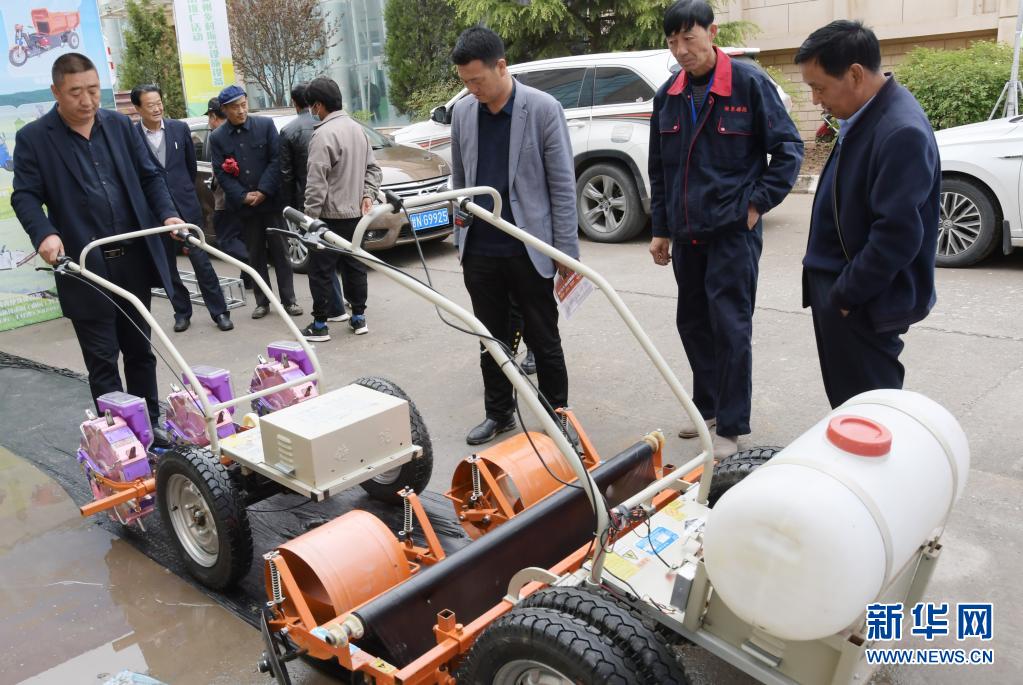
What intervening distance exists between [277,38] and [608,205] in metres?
12.7

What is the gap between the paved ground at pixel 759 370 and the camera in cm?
327

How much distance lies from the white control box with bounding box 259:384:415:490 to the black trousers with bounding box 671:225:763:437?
1572 millimetres

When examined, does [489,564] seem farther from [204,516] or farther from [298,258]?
[298,258]

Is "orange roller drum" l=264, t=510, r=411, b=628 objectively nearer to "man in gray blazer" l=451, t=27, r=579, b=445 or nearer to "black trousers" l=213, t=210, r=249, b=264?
"man in gray blazer" l=451, t=27, r=579, b=445

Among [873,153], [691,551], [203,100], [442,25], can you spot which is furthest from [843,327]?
[442,25]

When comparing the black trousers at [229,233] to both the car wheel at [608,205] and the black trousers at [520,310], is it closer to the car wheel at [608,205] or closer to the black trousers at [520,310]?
the car wheel at [608,205]

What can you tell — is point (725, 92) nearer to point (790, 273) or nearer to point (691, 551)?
point (691, 551)

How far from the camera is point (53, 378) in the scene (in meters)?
6.44

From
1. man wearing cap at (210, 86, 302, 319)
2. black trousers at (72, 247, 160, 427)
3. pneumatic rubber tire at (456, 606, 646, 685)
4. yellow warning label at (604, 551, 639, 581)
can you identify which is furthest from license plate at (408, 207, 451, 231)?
pneumatic rubber tire at (456, 606, 646, 685)

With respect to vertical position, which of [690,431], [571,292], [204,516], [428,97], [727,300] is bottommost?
[690,431]

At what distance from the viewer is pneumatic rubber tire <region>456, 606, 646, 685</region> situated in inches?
82.4

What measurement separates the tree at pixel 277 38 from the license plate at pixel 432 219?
39.2 ft

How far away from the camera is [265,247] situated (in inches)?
296

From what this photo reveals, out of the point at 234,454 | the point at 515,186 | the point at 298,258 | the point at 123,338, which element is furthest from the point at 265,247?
the point at 234,454
